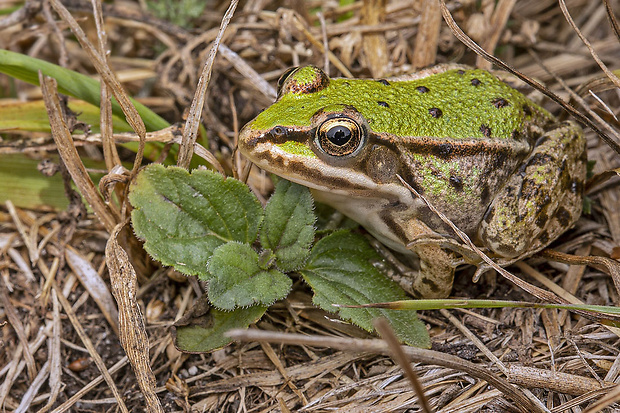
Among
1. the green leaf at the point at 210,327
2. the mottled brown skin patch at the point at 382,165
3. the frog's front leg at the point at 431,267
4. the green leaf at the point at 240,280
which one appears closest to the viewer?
the green leaf at the point at 240,280

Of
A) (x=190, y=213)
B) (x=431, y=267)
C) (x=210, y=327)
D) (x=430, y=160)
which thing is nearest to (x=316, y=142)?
(x=430, y=160)

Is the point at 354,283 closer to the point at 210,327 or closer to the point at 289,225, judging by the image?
the point at 289,225

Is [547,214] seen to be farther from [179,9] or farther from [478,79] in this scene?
[179,9]

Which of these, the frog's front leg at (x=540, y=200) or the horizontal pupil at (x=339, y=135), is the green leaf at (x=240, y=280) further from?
the frog's front leg at (x=540, y=200)

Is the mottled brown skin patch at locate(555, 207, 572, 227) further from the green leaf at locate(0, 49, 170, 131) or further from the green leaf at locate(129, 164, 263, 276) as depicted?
the green leaf at locate(0, 49, 170, 131)

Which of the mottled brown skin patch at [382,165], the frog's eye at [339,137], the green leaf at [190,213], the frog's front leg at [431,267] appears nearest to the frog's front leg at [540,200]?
the frog's front leg at [431,267]

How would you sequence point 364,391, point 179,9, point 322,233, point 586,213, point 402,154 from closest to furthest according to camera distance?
point 364,391, point 402,154, point 322,233, point 586,213, point 179,9

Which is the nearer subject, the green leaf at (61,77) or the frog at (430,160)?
the frog at (430,160)

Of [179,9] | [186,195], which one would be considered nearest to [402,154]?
[186,195]
